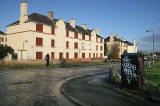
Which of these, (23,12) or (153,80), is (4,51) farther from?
(153,80)

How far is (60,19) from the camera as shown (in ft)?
132

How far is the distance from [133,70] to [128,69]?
11.7 inches

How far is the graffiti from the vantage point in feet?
22.5

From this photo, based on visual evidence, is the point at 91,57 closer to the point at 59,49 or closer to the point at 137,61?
the point at 59,49

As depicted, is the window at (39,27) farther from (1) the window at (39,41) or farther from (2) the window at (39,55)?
(2) the window at (39,55)

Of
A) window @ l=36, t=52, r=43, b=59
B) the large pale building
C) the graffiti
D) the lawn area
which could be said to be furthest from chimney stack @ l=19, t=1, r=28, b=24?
the graffiti

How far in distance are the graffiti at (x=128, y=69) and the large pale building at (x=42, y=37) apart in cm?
2808

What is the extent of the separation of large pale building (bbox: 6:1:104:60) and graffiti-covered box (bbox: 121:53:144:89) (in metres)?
28.1

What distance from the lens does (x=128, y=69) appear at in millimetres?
7129

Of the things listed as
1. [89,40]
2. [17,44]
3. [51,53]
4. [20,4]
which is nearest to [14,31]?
[17,44]

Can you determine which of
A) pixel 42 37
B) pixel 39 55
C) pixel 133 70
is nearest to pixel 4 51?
pixel 39 55

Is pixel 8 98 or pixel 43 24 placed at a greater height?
pixel 43 24

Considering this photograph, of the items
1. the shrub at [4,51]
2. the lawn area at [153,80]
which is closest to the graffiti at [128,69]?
the lawn area at [153,80]

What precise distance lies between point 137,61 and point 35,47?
29297 millimetres
